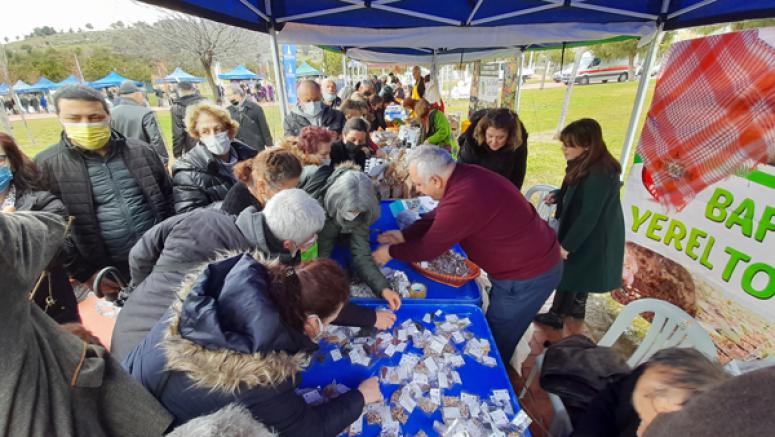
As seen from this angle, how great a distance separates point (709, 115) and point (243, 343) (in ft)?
10.9

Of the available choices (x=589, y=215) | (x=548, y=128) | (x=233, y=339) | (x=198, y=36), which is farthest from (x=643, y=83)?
(x=198, y=36)

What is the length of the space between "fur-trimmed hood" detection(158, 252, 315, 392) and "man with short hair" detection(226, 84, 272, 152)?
4.15 metres

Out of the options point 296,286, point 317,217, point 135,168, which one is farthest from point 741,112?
point 135,168

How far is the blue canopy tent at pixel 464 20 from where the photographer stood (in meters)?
2.74

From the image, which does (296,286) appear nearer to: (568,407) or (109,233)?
(568,407)

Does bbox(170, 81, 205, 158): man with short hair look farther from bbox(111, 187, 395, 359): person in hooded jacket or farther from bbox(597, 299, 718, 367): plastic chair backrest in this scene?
bbox(597, 299, 718, 367): plastic chair backrest

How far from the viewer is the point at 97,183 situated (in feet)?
6.73

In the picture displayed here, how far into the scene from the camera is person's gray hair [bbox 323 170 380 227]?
1.82 m

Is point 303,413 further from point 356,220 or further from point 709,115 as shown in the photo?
point 709,115

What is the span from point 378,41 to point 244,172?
217 centimetres

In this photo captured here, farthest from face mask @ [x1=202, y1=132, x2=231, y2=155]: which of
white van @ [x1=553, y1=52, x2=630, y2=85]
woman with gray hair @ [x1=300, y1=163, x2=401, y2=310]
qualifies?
white van @ [x1=553, y1=52, x2=630, y2=85]

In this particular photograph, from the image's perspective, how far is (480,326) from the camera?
173 centimetres

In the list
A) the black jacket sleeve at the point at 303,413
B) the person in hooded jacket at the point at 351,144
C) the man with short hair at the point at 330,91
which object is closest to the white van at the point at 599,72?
the man with short hair at the point at 330,91

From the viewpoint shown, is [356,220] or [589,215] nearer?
[356,220]
